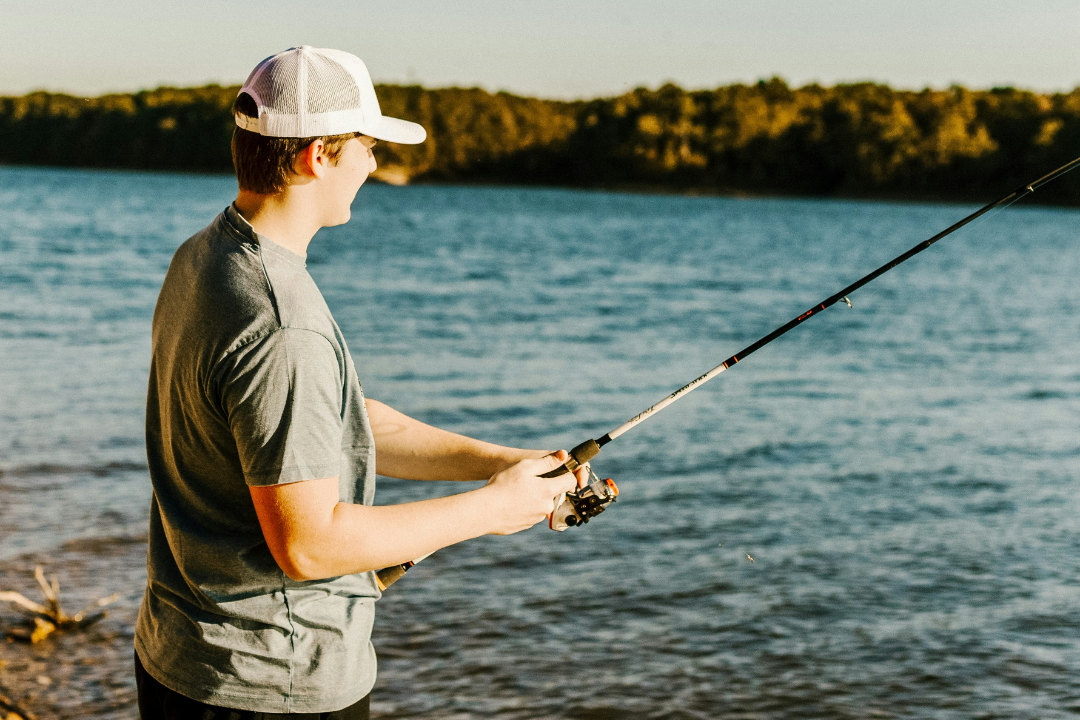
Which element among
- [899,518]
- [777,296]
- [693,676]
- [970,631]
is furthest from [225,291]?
[777,296]

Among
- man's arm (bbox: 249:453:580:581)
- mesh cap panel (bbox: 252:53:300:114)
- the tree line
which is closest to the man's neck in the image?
mesh cap panel (bbox: 252:53:300:114)

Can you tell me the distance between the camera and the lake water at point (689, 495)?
5027 millimetres

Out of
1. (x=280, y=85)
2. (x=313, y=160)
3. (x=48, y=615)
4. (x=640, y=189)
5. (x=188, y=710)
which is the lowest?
(x=48, y=615)

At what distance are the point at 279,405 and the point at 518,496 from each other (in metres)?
0.50

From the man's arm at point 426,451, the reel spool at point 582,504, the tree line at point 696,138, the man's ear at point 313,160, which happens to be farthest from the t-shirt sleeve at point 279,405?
the tree line at point 696,138

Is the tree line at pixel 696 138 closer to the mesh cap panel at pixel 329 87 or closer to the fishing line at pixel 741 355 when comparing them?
the fishing line at pixel 741 355

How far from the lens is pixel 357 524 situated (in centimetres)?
157

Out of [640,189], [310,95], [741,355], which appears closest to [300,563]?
[310,95]

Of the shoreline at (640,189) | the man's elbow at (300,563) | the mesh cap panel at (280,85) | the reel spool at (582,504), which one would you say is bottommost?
the reel spool at (582,504)

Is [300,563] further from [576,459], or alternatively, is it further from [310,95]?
[576,459]

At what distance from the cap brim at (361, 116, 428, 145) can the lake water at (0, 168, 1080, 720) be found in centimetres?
333

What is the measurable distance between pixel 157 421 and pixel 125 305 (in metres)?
18.0

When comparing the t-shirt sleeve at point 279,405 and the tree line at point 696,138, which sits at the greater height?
the tree line at point 696,138

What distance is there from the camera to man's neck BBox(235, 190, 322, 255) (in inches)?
64.0
